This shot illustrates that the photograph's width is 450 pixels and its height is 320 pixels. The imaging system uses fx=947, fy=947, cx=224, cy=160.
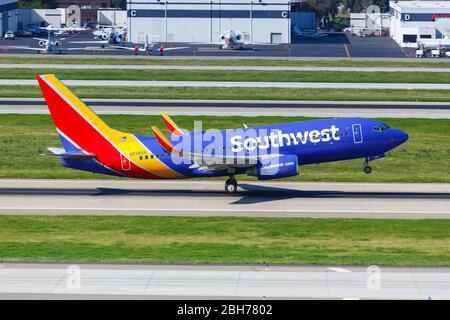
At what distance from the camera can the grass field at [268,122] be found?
2618 inches

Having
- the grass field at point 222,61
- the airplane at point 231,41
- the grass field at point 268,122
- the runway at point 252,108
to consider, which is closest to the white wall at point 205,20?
the airplane at point 231,41

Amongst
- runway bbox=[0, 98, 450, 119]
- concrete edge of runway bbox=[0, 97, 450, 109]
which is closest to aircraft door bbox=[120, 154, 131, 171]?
runway bbox=[0, 98, 450, 119]

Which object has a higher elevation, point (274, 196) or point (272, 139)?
point (272, 139)

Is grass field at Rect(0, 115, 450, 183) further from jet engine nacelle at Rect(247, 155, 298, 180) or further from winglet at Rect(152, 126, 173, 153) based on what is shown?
winglet at Rect(152, 126, 173, 153)

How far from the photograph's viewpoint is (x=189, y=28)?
191625mm

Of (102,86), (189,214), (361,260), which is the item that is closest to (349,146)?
(189,214)

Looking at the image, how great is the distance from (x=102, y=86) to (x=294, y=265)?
75.0 meters

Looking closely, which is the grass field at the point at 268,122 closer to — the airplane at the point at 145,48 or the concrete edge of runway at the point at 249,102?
the concrete edge of runway at the point at 249,102

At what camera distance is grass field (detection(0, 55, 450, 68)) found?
463ft

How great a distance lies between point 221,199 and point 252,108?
3778cm

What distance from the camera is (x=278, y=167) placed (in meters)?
57.8

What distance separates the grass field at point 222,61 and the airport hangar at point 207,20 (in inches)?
1583

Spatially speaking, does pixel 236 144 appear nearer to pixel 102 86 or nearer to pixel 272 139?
pixel 272 139

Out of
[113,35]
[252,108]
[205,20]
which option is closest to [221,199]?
[252,108]
